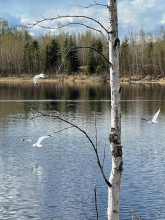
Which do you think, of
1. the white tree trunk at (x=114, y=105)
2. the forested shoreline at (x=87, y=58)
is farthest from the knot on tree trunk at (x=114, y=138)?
the forested shoreline at (x=87, y=58)

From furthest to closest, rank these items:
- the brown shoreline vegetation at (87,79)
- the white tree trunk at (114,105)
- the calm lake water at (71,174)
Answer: the brown shoreline vegetation at (87,79) → the calm lake water at (71,174) → the white tree trunk at (114,105)

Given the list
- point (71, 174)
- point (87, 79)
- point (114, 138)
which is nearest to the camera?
point (114, 138)

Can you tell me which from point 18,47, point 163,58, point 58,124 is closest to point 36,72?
point 18,47

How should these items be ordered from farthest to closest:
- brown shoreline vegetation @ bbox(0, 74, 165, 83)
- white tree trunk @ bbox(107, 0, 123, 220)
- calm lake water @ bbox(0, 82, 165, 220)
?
brown shoreline vegetation @ bbox(0, 74, 165, 83), calm lake water @ bbox(0, 82, 165, 220), white tree trunk @ bbox(107, 0, 123, 220)

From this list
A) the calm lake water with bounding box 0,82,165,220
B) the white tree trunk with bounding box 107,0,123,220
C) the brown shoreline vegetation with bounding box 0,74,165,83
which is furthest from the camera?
the brown shoreline vegetation with bounding box 0,74,165,83

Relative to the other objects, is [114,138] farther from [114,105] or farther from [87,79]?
[87,79]

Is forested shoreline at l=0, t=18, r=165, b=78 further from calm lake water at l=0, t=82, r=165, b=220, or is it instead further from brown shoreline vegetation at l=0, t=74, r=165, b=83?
calm lake water at l=0, t=82, r=165, b=220

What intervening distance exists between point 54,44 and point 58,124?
73.6 metres

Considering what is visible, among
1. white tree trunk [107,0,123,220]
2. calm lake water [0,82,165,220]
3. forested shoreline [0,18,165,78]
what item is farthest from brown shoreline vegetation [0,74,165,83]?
white tree trunk [107,0,123,220]

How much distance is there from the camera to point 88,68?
10294cm

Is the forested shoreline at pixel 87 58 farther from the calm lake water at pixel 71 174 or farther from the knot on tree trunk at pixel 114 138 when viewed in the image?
the knot on tree trunk at pixel 114 138

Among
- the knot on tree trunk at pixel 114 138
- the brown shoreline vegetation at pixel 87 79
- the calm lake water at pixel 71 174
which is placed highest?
the knot on tree trunk at pixel 114 138

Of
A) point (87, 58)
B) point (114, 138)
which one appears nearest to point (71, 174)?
point (114, 138)

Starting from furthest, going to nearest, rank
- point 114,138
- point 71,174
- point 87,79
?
point 87,79 → point 71,174 → point 114,138
